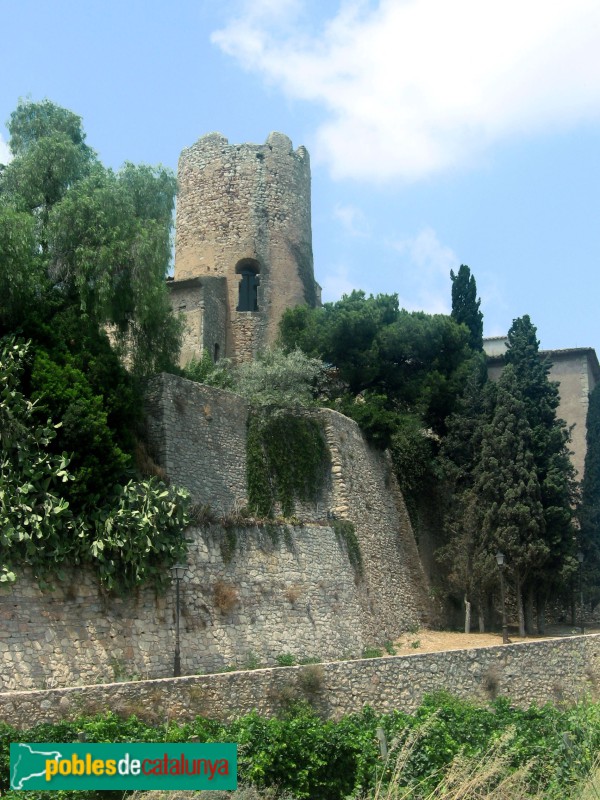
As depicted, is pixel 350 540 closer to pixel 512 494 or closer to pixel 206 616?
pixel 512 494

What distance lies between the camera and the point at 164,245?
21234 millimetres

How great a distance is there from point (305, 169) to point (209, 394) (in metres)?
12.7

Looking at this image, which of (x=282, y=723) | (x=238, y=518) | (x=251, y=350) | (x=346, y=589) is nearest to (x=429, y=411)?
(x=251, y=350)

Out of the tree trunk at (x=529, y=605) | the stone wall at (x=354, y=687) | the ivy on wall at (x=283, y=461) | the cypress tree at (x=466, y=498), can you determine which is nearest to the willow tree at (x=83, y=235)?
the ivy on wall at (x=283, y=461)

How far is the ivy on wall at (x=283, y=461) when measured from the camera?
74.7 ft

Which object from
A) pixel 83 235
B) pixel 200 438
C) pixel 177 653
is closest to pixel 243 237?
pixel 200 438

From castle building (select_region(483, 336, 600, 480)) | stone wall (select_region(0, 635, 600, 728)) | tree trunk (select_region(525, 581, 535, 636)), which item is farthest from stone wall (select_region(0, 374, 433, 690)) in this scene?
castle building (select_region(483, 336, 600, 480))

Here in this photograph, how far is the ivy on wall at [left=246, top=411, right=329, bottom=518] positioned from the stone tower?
263 inches

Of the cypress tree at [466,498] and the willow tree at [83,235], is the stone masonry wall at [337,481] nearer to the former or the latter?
the cypress tree at [466,498]

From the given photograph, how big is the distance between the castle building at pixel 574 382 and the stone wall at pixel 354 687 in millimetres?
12962

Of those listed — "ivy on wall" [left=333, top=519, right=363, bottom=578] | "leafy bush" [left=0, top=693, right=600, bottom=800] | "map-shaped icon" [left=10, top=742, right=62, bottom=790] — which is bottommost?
"leafy bush" [left=0, top=693, right=600, bottom=800]

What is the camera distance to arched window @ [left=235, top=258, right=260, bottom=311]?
30844 millimetres

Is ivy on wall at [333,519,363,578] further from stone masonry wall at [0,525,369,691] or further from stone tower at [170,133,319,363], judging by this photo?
stone tower at [170,133,319,363]

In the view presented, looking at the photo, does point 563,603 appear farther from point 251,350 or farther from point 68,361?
point 68,361
